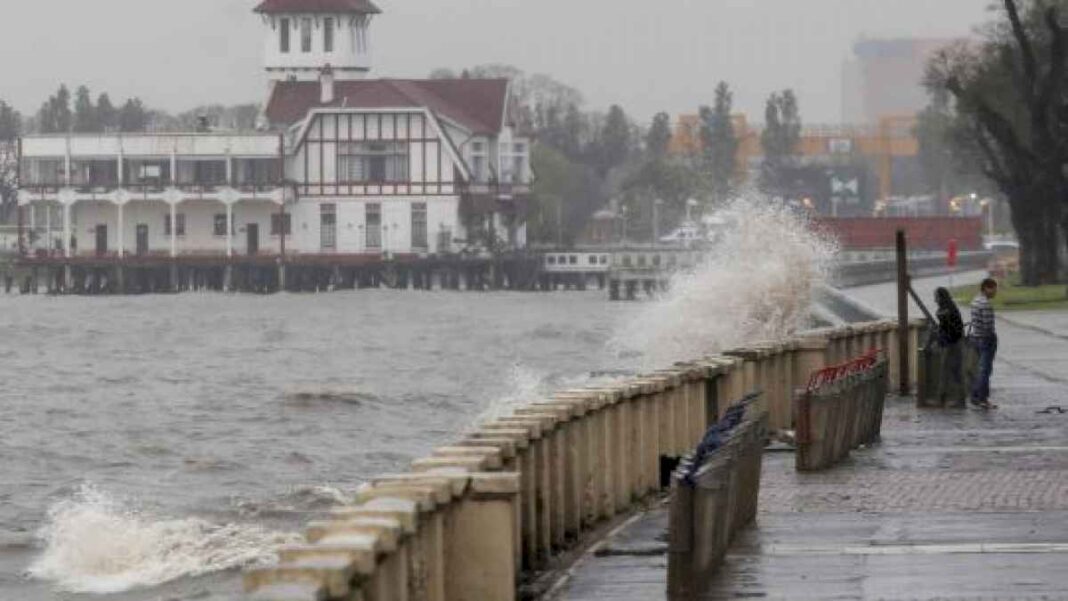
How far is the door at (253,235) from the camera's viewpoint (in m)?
157

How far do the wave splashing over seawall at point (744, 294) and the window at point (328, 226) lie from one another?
334ft

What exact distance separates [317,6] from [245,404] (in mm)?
121014

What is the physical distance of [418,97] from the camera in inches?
6078

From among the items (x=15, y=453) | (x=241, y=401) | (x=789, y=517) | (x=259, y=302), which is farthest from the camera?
(x=259, y=302)

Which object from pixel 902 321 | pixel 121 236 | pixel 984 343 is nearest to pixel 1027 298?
pixel 902 321

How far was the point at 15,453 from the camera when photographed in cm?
3931

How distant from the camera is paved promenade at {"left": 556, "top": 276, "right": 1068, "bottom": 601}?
52.6ft

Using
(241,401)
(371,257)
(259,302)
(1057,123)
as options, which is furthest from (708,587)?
(371,257)

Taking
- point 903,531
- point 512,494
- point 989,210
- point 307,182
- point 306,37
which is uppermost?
point 306,37

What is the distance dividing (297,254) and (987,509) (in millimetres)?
136064

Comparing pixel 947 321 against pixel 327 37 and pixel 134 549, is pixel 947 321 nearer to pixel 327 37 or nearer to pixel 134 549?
pixel 134 549

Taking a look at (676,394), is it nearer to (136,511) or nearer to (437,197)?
(136,511)

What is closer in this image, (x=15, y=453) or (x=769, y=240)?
(x=15, y=453)

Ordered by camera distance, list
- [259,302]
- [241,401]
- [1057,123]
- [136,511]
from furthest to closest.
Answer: [259,302] < [1057,123] < [241,401] < [136,511]
